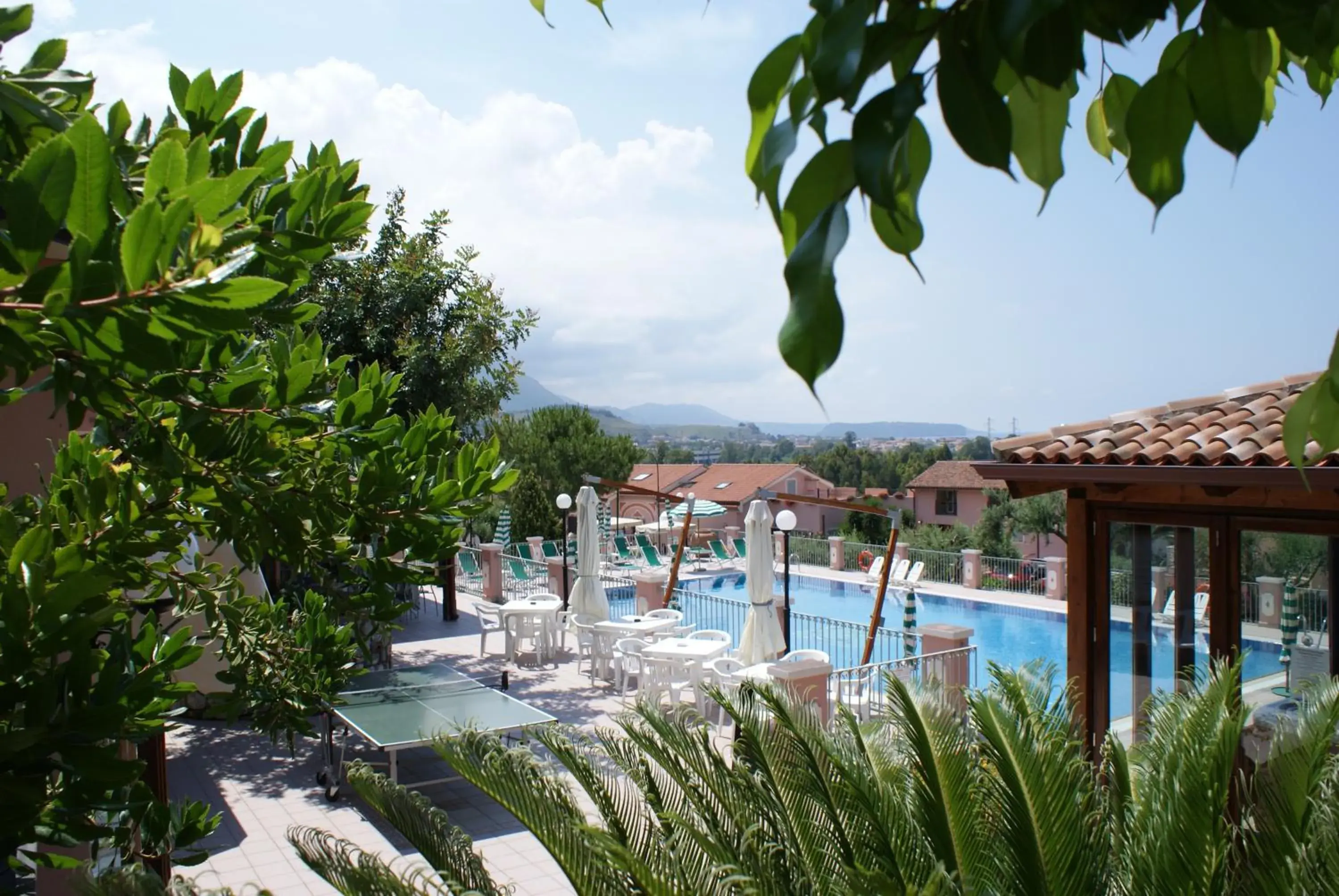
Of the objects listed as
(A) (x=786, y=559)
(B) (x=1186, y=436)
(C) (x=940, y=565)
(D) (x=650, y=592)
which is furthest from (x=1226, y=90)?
(C) (x=940, y=565)

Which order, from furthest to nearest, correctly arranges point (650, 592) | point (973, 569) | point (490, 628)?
point (973, 569), point (650, 592), point (490, 628)

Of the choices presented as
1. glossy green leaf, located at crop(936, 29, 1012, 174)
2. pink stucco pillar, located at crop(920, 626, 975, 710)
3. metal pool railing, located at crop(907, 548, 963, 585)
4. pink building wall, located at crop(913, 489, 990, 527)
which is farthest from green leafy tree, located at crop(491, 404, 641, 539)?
glossy green leaf, located at crop(936, 29, 1012, 174)

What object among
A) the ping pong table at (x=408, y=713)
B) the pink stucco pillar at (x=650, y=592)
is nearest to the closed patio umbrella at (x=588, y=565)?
the pink stucco pillar at (x=650, y=592)

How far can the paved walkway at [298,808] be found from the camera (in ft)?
25.6

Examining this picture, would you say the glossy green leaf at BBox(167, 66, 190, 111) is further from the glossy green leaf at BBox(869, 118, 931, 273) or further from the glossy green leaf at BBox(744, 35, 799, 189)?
the glossy green leaf at BBox(869, 118, 931, 273)

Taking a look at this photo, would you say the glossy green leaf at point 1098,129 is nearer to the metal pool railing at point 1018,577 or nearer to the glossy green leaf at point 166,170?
the glossy green leaf at point 166,170

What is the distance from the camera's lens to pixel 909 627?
17828mm

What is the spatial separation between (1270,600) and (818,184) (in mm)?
7391

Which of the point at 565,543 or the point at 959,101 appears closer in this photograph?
the point at 959,101

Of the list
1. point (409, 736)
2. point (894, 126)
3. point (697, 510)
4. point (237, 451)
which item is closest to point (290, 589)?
point (409, 736)

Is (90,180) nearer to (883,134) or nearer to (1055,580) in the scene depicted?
(883,134)

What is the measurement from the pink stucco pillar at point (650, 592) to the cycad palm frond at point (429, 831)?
513 inches

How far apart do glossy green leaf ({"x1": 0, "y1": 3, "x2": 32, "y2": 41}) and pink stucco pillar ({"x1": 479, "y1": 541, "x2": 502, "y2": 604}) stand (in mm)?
19355

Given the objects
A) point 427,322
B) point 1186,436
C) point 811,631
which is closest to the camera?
point 1186,436
